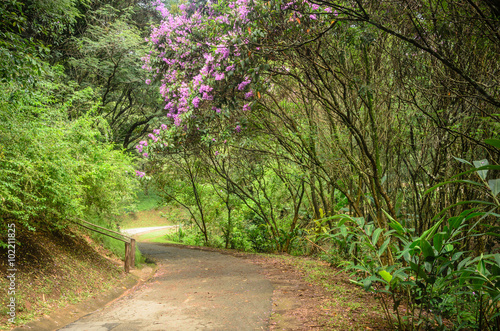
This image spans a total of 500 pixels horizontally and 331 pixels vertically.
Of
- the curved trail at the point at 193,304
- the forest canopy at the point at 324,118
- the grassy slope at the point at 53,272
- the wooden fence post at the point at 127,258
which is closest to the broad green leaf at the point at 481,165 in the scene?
the forest canopy at the point at 324,118

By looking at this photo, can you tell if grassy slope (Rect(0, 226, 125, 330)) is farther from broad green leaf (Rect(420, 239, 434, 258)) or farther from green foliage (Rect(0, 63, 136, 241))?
broad green leaf (Rect(420, 239, 434, 258))

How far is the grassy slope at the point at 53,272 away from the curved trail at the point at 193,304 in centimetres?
58

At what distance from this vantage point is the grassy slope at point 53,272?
4.93 m

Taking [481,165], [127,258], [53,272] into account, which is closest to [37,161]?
[53,272]

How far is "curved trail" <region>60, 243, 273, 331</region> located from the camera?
4.78 metres

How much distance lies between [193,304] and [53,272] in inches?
101

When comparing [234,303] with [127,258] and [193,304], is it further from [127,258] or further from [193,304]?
[127,258]

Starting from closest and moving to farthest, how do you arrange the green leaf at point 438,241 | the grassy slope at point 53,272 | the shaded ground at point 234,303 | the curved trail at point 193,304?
the green leaf at point 438,241 < the shaded ground at point 234,303 < the curved trail at point 193,304 < the grassy slope at point 53,272

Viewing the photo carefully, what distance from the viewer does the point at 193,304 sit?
5840 mm

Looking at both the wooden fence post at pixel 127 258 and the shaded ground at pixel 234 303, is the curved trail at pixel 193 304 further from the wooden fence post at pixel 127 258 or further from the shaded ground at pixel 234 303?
the wooden fence post at pixel 127 258

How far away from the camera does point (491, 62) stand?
441cm

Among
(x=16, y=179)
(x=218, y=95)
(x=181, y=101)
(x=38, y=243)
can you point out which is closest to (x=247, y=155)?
(x=181, y=101)

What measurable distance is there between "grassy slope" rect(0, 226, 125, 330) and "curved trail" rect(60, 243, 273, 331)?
58 cm

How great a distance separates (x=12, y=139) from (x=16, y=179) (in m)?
0.58
